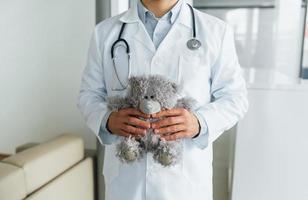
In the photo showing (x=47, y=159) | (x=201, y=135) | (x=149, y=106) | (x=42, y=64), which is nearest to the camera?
(x=149, y=106)

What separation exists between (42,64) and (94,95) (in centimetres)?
99

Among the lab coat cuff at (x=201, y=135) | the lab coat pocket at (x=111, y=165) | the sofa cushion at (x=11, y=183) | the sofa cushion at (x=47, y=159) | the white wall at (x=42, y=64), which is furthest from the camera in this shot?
the white wall at (x=42, y=64)

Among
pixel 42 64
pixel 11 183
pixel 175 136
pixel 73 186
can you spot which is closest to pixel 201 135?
pixel 175 136

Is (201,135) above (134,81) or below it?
below

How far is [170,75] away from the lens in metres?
0.88

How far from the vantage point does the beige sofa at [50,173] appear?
1.16m

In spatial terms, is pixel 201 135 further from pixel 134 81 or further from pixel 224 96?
pixel 134 81

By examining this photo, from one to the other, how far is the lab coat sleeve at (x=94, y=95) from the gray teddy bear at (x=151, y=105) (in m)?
0.09

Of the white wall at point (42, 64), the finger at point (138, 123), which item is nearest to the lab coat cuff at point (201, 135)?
the finger at point (138, 123)

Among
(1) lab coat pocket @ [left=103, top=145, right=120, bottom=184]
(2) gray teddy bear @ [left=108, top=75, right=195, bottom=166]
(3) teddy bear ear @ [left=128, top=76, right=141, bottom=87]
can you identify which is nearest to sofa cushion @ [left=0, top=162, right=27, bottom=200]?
(1) lab coat pocket @ [left=103, top=145, right=120, bottom=184]

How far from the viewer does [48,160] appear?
134 centimetres

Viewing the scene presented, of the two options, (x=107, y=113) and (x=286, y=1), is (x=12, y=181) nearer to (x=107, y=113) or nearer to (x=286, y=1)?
(x=107, y=113)

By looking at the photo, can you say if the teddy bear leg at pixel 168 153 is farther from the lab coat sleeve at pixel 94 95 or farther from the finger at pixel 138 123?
the lab coat sleeve at pixel 94 95

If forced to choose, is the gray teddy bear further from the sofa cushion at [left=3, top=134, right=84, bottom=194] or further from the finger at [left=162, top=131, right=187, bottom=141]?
the sofa cushion at [left=3, top=134, right=84, bottom=194]
